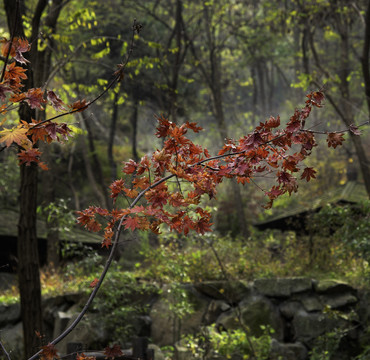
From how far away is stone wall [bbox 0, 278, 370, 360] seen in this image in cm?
811

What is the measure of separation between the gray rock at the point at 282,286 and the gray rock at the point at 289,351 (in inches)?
39.9

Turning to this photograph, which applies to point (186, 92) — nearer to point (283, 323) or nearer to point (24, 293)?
point (283, 323)

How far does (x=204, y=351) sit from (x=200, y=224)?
4.24 meters

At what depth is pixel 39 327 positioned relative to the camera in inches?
209

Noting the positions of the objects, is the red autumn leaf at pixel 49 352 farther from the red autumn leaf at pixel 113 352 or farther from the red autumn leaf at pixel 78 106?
the red autumn leaf at pixel 78 106

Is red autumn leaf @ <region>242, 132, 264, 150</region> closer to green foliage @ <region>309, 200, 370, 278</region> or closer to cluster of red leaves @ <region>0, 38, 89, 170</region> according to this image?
cluster of red leaves @ <region>0, 38, 89, 170</region>

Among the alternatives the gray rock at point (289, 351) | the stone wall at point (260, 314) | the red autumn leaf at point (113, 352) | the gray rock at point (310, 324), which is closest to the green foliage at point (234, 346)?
the gray rock at point (289, 351)

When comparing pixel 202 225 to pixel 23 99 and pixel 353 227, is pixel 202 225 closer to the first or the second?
pixel 23 99

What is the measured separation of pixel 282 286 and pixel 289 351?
1364 mm

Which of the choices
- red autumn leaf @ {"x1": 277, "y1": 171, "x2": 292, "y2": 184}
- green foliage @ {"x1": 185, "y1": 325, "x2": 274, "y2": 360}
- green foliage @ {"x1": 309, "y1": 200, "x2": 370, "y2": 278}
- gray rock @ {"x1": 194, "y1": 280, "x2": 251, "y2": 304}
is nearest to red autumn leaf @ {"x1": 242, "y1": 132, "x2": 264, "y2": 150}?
red autumn leaf @ {"x1": 277, "y1": 171, "x2": 292, "y2": 184}

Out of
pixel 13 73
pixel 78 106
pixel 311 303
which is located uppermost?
pixel 13 73

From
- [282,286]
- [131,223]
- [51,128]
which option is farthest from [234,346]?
[51,128]

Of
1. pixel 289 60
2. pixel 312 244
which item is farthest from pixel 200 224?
pixel 289 60

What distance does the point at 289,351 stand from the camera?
7.86 m
